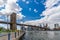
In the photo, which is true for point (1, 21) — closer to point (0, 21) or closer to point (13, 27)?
point (0, 21)

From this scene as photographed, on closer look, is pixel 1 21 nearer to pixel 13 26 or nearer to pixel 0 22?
pixel 0 22

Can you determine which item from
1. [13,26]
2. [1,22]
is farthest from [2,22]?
[13,26]

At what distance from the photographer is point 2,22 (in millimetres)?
127375

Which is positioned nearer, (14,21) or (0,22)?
(0,22)

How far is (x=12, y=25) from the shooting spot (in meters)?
130

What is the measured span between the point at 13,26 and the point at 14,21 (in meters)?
16.8

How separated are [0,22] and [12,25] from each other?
9514 mm

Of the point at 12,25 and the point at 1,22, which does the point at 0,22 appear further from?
the point at 12,25

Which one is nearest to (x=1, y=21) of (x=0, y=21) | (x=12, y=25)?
(x=0, y=21)

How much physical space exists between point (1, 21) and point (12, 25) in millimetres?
9017

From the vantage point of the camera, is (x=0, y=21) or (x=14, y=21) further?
(x=14, y=21)

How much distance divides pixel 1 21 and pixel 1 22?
1868 mm

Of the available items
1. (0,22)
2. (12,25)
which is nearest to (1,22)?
(0,22)

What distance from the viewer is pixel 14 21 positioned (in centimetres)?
14150
